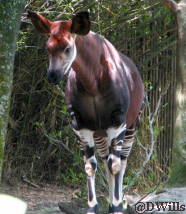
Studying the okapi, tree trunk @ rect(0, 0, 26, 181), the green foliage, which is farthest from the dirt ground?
tree trunk @ rect(0, 0, 26, 181)

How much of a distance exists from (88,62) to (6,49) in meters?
0.65

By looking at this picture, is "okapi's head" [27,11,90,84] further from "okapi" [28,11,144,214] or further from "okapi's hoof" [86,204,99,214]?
"okapi's hoof" [86,204,99,214]

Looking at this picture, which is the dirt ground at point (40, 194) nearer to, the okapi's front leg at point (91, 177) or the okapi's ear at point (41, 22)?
the okapi's front leg at point (91, 177)

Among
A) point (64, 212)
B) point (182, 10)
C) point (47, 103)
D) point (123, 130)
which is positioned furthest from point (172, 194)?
point (47, 103)

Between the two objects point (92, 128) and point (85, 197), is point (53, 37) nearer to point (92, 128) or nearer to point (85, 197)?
point (92, 128)

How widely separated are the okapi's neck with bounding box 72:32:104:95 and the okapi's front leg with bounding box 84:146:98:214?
50 cm

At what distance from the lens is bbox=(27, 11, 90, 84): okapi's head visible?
9.78 feet

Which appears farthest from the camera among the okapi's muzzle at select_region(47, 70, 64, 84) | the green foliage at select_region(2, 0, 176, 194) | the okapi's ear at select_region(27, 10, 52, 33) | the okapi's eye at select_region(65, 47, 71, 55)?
the green foliage at select_region(2, 0, 176, 194)

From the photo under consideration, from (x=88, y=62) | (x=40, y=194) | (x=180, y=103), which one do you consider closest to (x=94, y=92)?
Answer: (x=88, y=62)

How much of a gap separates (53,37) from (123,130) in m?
0.93

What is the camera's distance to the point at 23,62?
20.0 ft

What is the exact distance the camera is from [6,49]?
3.61 metres

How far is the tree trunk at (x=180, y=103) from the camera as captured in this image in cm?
411

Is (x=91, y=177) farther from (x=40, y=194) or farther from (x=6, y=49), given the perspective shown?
(x=40, y=194)
